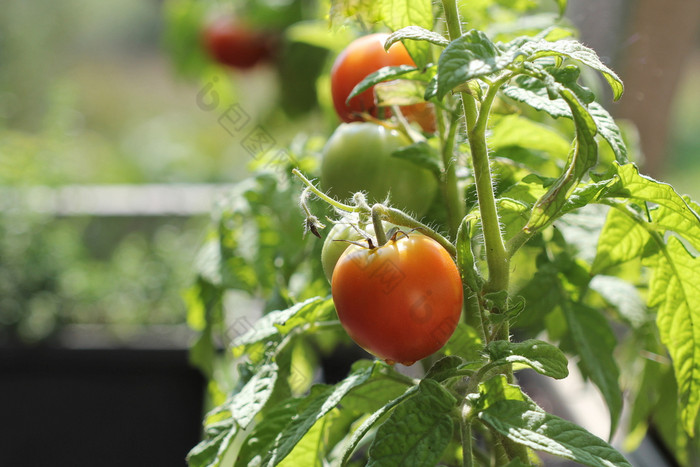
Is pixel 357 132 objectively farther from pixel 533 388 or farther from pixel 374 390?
pixel 533 388

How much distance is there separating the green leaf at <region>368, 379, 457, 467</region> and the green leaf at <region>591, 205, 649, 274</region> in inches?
6.2

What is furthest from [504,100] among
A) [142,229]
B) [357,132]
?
[142,229]

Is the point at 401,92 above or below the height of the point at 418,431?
above

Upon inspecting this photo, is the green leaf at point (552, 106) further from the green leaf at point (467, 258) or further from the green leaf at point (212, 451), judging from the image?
the green leaf at point (212, 451)

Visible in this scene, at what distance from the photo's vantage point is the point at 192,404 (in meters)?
1.22

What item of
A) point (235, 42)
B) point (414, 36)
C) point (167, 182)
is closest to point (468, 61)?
point (414, 36)

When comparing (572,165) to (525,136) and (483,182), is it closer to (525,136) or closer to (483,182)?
(483,182)

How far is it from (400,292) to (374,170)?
0.37ft

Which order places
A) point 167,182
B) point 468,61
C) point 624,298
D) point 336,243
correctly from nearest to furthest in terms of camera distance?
point 468,61
point 336,243
point 624,298
point 167,182

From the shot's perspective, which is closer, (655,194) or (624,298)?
(655,194)

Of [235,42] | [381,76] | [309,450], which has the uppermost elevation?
[381,76]

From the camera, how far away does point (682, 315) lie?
40 cm

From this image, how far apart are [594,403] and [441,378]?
2.18 ft

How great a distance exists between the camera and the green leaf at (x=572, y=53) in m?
0.29
